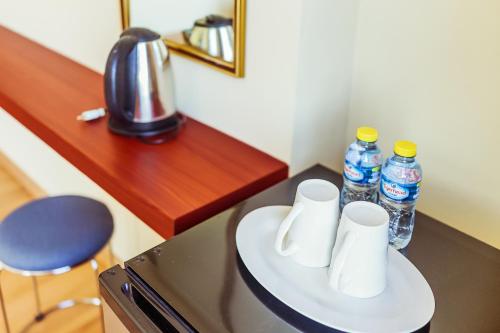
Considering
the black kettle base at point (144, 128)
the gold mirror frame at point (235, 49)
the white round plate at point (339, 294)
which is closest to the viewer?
the white round plate at point (339, 294)

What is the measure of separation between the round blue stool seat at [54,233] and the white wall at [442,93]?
807 millimetres

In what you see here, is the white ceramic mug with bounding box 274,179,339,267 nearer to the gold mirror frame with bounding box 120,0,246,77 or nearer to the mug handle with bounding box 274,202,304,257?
the mug handle with bounding box 274,202,304,257

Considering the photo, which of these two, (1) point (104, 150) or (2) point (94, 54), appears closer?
(1) point (104, 150)

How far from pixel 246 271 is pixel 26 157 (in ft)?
6.54

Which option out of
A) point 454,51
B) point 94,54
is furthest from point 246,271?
point 94,54

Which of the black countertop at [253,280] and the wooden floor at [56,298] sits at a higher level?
the black countertop at [253,280]

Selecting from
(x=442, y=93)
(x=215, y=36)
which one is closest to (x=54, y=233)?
(x=215, y=36)

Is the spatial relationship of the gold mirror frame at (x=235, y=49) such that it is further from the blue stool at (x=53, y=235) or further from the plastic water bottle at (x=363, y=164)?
the blue stool at (x=53, y=235)

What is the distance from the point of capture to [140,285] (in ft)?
2.74

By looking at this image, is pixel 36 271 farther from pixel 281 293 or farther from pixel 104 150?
pixel 281 293

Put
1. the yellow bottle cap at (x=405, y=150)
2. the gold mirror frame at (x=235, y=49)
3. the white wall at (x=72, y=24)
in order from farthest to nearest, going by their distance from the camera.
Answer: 1. the white wall at (x=72, y=24)
2. the gold mirror frame at (x=235, y=49)
3. the yellow bottle cap at (x=405, y=150)

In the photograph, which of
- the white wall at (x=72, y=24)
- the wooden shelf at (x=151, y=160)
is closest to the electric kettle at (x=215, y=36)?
the wooden shelf at (x=151, y=160)

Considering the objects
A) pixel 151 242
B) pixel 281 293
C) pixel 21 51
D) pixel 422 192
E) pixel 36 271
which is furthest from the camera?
pixel 21 51

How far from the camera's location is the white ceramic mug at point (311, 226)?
0.80 m
